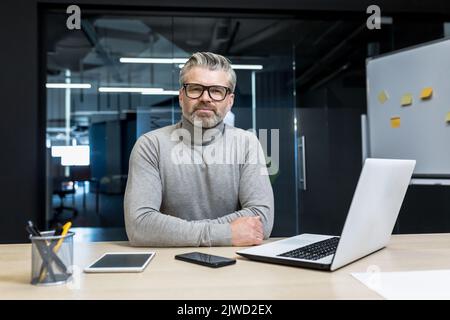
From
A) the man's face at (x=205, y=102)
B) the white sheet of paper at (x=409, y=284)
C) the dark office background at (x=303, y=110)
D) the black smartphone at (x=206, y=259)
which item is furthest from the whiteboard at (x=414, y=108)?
the black smartphone at (x=206, y=259)

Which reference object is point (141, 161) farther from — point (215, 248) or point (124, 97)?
point (124, 97)

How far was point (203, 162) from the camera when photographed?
1581 mm

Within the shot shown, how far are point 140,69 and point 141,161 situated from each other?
7.83 ft

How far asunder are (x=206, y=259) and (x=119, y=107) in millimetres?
2820

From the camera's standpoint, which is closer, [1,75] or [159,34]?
[1,75]

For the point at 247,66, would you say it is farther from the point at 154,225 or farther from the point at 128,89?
the point at 154,225

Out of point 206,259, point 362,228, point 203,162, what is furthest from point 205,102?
point 362,228

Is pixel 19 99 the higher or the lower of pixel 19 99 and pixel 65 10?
the lower

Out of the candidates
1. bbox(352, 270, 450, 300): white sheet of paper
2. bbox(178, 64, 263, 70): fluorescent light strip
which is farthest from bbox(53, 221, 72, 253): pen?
bbox(178, 64, 263, 70): fluorescent light strip

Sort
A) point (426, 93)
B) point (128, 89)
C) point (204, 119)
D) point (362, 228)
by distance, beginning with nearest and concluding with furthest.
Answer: point (362, 228)
point (204, 119)
point (426, 93)
point (128, 89)

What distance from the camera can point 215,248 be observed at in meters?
1.15

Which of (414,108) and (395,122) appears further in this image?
(395,122)

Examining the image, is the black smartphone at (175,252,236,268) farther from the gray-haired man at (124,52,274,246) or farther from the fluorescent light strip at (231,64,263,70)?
the fluorescent light strip at (231,64,263,70)

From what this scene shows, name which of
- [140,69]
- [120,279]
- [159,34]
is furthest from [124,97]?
[120,279]
